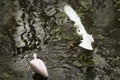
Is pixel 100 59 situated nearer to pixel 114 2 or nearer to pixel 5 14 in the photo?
pixel 114 2

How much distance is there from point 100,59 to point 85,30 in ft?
2.28

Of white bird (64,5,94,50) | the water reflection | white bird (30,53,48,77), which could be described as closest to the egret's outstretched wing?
white bird (64,5,94,50)

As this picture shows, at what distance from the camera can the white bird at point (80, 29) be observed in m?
4.50

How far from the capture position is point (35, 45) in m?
4.50

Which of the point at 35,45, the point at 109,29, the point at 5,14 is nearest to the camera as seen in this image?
the point at 35,45

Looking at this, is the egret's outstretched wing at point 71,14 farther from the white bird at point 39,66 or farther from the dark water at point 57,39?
the white bird at point 39,66

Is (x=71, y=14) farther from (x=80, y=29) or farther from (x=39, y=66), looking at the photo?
(x=39, y=66)

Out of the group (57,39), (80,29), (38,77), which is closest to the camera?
(38,77)

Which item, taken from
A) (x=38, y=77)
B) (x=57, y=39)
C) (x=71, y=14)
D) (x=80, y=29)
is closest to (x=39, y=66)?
(x=38, y=77)

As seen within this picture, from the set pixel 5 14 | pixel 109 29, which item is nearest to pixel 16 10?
pixel 5 14

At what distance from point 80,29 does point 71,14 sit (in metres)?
0.45

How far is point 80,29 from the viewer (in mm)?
4773

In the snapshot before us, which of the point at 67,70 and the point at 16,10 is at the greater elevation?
the point at 16,10

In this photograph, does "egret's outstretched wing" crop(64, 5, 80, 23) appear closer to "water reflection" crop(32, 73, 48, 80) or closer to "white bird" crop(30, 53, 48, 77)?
"white bird" crop(30, 53, 48, 77)
